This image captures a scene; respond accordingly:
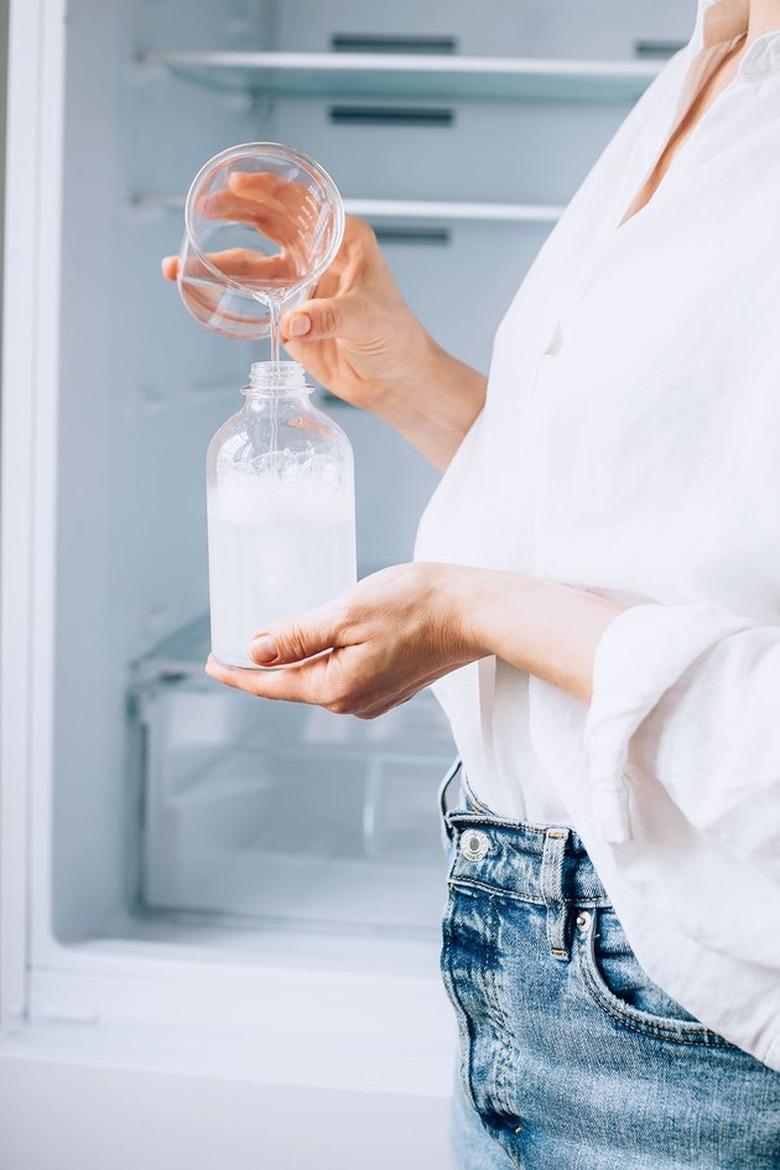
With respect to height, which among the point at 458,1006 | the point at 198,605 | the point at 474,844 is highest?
the point at 474,844

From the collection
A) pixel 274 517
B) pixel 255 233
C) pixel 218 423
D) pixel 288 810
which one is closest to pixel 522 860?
pixel 274 517

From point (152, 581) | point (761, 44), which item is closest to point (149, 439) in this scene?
point (152, 581)

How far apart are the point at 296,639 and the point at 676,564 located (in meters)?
0.21

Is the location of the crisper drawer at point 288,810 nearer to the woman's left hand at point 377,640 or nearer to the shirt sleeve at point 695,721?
the woman's left hand at point 377,640

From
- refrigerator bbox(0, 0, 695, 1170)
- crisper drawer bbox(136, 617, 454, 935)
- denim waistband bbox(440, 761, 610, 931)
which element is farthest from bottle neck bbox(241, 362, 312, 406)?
crisper drawer bbox(136, 617, 454, 935)

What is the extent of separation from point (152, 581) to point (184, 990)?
1.80 feet

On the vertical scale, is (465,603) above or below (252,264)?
below

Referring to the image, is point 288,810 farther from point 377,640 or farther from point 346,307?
point 377,640

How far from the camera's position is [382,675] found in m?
0.70

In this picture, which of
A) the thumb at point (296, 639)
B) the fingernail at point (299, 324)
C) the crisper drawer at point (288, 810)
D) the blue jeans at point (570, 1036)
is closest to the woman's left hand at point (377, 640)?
the thumb at point (296, 639)

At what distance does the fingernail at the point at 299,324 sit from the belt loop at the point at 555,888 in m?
0.37

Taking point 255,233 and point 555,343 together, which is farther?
point 255,233

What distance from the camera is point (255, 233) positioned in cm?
93

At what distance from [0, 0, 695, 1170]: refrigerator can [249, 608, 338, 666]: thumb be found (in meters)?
0.76
